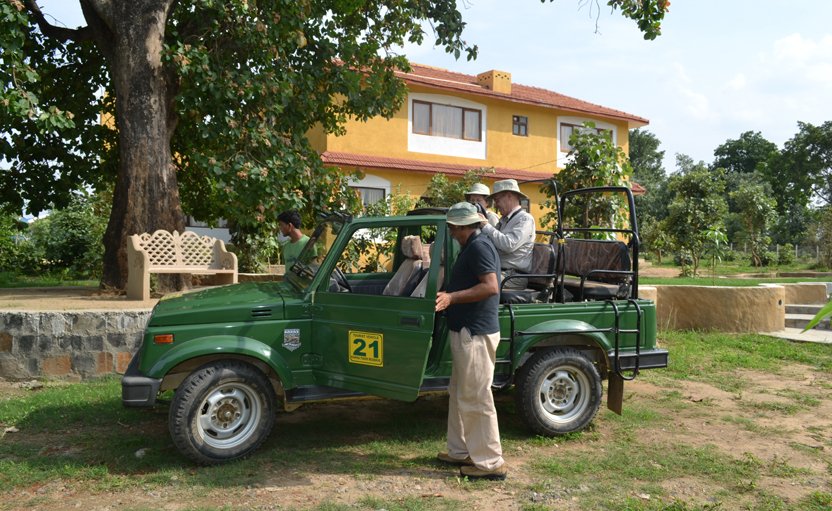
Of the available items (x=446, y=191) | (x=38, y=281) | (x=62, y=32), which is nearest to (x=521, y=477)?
(x=62, y=32)

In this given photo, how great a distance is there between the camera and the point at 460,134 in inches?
1003

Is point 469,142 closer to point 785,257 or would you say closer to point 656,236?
point 656,236

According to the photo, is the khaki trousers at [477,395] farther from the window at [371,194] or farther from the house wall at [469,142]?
the window at [371,194]

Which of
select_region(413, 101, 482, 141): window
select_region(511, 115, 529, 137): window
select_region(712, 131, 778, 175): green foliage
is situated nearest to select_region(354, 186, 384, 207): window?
select_region(413, 101, 482, 141): window

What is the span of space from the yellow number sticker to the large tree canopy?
5446 millimetres

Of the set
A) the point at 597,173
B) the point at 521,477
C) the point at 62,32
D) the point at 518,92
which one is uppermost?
the point at 518,92

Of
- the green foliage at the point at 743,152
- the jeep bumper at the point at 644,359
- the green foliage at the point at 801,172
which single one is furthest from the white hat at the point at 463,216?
the green foliage at the point at 743,152

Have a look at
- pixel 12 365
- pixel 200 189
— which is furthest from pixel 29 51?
pixel 12 365

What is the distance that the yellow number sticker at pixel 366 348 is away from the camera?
5547mm

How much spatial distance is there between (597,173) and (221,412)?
8717 millimetres

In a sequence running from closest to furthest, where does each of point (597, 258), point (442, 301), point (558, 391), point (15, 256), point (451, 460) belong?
1. point (442, 301)
2. point (451, 460)
3. point (558, 391)
4. point (597, 258)
5. point (15, 256)

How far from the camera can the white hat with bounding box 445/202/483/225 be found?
527 cm

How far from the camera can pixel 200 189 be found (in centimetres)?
1488

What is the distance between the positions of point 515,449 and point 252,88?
6.96 m
